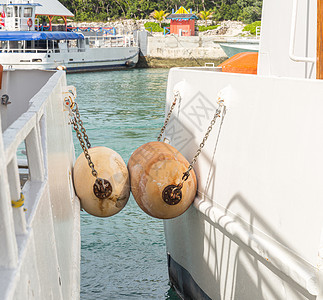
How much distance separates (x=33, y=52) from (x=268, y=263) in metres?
34.4

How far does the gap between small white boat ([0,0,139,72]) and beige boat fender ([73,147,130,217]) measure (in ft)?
96.7

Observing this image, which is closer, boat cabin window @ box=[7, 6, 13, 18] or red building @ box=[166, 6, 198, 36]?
boat cabin window @ box=[7, 6, 13, 18]

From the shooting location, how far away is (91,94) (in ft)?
78.2

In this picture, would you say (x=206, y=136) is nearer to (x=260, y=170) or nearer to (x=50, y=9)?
(x=260, y=170)

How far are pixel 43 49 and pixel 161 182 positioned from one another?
3203 centimetres

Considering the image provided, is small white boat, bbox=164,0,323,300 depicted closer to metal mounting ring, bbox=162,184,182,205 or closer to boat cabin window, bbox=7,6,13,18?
metal mounting ring, bbox=162,184,182,205

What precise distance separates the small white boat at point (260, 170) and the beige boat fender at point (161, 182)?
0.56 feet

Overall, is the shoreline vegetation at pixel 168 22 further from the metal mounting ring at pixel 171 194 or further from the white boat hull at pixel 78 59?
the metal mounting ring at pixel 171 194

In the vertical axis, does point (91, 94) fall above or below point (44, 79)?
below

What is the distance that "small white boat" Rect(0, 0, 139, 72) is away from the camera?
34.2 m

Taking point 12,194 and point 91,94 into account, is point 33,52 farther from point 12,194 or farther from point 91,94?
point 12,194

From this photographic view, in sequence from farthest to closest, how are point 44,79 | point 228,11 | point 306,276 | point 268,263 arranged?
point 228,11
point 44,79
point 268,263
point 306,276

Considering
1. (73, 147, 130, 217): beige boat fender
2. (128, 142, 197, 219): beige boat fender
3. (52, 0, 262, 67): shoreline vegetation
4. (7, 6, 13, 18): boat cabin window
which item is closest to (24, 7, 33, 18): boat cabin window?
(7, 6, 13, 18): boat cabin window

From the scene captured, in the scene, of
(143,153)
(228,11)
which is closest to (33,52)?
(228,11)
